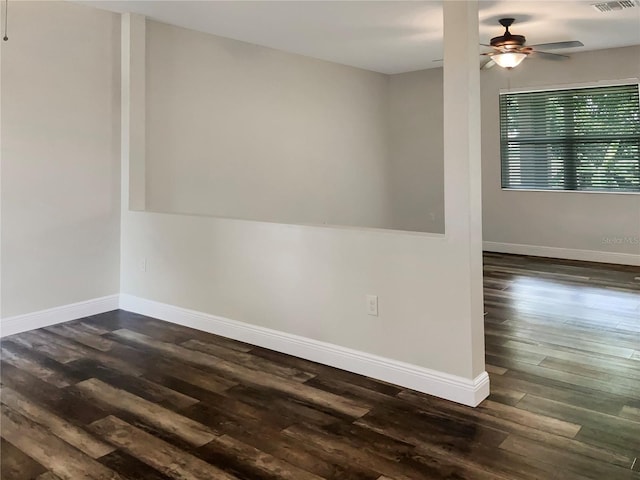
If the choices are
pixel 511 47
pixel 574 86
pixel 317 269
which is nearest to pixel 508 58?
pixel 511 47

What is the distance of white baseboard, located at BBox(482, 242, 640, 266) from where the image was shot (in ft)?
19.9

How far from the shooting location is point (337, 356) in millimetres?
3117

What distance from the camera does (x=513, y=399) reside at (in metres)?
2.67

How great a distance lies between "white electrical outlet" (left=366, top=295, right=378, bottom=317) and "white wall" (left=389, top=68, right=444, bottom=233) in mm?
4424

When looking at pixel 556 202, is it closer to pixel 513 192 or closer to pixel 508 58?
pixel 513 192

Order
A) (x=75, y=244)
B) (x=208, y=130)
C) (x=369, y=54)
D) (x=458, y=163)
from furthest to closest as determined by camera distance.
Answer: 1. (x=369, y=54)
2. (x=208, y=130)
3. (x=75, y=244)
4. (x=458, y=163)

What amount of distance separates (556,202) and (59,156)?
215 inches

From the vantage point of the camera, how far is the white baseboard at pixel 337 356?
2664 mm

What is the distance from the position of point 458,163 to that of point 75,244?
9.95ft

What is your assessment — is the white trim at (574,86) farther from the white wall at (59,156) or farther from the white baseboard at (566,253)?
the white wall at (59,156)

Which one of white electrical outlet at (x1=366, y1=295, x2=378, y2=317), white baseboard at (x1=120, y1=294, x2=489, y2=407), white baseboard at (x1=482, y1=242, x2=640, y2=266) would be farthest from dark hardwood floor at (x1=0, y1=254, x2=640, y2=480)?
white baseboard at (x1=482, y1=242, x2=640, y2=266)

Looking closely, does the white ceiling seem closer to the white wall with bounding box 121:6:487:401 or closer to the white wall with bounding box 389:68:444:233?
the white wall with bounding box 121:6:487:401

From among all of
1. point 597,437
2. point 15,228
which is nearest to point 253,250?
point 15,228

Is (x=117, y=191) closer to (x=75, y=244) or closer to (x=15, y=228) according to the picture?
(x=75, y=244)
